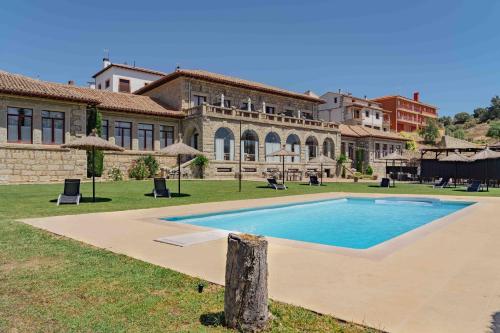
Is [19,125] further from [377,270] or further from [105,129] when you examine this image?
[377,270]

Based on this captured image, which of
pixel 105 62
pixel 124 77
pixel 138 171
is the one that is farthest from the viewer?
pixel 105 62

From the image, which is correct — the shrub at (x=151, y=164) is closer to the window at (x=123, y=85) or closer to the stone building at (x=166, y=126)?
the stone building at (x=166, y=126)

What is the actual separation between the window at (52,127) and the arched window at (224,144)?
12.6 m

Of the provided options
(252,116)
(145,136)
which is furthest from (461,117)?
(145,136)

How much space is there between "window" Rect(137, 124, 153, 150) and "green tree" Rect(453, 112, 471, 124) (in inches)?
3469

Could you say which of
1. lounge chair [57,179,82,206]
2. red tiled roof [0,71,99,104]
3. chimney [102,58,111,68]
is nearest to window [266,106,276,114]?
red tiled roof [0,71,99,104]

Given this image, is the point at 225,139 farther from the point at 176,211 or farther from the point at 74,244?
the point at 74,244

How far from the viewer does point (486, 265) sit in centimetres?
516

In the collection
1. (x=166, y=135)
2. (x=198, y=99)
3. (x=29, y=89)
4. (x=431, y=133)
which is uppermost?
(x=431, y=133)

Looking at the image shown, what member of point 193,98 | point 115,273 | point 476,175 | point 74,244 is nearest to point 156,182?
point 74,244

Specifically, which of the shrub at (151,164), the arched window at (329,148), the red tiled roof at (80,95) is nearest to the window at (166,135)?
the red tiled roof at (80,95)

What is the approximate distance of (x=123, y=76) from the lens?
46469 mm

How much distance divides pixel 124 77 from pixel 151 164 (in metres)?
22.8

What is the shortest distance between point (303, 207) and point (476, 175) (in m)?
21.8
